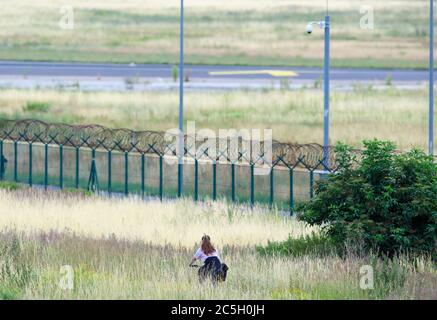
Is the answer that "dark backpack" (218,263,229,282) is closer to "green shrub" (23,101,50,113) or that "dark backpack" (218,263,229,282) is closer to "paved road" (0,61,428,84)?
"green shrub" (23,101,50,113)

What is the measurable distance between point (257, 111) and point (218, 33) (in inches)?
2020

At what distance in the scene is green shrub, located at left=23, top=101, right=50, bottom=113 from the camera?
2292 inches

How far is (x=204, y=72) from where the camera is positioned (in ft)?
263

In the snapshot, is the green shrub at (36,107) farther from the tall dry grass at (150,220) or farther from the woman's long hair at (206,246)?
the woman's long hair at (206,246)

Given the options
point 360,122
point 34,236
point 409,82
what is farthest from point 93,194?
point 409,82

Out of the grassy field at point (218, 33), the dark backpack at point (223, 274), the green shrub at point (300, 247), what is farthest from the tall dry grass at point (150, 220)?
the grassy field at point (218, 33)

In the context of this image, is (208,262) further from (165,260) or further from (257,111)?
(257,111)

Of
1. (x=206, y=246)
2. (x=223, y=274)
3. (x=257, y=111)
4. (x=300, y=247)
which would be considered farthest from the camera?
(x=257, y=111)

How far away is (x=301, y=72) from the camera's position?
3196 inches

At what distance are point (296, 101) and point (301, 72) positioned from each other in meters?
19.6

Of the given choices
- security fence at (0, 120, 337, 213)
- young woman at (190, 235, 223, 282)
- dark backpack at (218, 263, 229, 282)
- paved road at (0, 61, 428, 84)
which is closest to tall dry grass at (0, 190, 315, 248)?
security fence at (0, 120, 337, 213)

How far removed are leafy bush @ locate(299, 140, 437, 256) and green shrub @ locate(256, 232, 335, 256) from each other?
0.91ft

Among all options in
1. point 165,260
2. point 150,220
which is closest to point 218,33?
point 150,220

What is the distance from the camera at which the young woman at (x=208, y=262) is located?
1998cm
